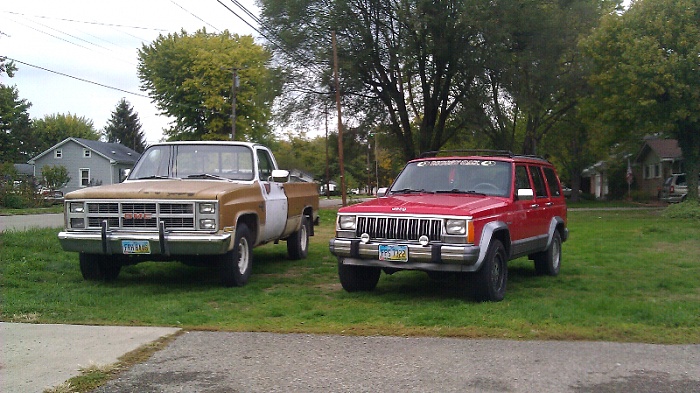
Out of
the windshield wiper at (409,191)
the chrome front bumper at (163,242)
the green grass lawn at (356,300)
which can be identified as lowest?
the green grass lawn at (356,300)

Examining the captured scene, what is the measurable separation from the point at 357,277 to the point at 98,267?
3570 millimetres

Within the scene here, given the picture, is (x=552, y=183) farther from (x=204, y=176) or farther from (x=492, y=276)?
(x=204, y=176)

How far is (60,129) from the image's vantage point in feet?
304

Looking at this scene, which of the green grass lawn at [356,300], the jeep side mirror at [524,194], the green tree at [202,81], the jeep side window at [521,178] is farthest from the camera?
the green tree at [202,81]

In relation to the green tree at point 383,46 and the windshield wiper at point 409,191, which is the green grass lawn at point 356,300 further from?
the green tree at point 383,46

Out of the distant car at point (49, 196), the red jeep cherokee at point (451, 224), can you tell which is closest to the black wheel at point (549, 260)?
the red jeep cherokee at point (451, 224)

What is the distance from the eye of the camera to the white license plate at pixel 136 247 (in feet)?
29.3

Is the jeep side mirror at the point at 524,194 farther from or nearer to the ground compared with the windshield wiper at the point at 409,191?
nearer to the ground

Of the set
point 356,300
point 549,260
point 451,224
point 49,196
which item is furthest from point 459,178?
point 49,196

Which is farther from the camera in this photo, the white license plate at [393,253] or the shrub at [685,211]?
the shrub at [685,211]

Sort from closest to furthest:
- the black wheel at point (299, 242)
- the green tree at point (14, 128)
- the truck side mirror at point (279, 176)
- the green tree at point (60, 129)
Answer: the truck side mirror at point (279, 176) < the black wheel at point (299, 242) < the green tree at point (14, 128) < the green tree at point (60, 129)

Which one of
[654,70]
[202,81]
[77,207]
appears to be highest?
[202,81]

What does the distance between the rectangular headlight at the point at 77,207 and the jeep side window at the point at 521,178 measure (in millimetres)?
5579

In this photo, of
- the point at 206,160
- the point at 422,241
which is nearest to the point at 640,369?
the point at 422,241
